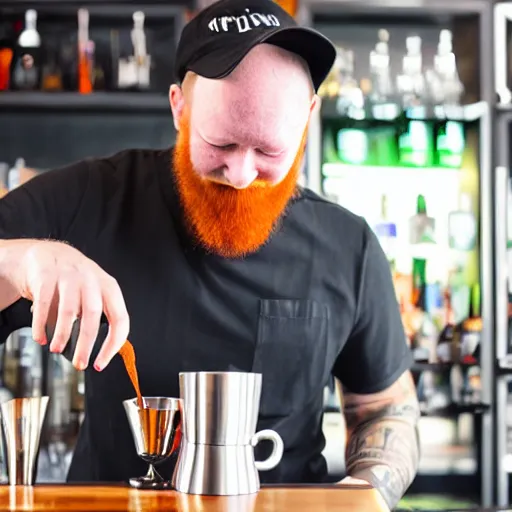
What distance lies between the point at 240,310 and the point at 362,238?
1.04ft

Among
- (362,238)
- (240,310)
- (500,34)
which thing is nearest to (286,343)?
(240,310)

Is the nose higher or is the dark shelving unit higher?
the dark shelving unit

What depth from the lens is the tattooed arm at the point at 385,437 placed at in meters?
1.66

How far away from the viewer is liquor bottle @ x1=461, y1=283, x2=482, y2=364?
3.33m

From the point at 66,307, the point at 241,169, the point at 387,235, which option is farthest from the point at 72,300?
the point at 387,235

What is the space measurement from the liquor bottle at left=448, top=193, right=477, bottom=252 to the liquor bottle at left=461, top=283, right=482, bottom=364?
0.16 metres

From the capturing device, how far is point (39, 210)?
5.91 feet

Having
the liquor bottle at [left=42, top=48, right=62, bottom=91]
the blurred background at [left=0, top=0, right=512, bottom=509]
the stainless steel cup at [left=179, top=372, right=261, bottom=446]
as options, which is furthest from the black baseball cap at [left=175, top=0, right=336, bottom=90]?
the liquor bottle at [left=42, top=48, right=62, bottom=91]

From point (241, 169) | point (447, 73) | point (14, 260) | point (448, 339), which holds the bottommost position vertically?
point (448, 339)

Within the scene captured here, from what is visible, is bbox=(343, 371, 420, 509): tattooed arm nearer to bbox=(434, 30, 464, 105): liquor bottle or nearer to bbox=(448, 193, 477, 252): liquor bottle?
bbox=(448, 193, 477, 252): liquor bottle

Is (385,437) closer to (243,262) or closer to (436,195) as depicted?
(243,262)

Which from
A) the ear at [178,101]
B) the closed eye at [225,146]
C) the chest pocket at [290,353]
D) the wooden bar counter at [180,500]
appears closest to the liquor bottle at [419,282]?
the chest pocket at [290,353]

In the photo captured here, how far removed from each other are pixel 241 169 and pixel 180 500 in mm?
674

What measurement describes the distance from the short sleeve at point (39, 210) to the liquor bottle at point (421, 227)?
1830 millimetres
